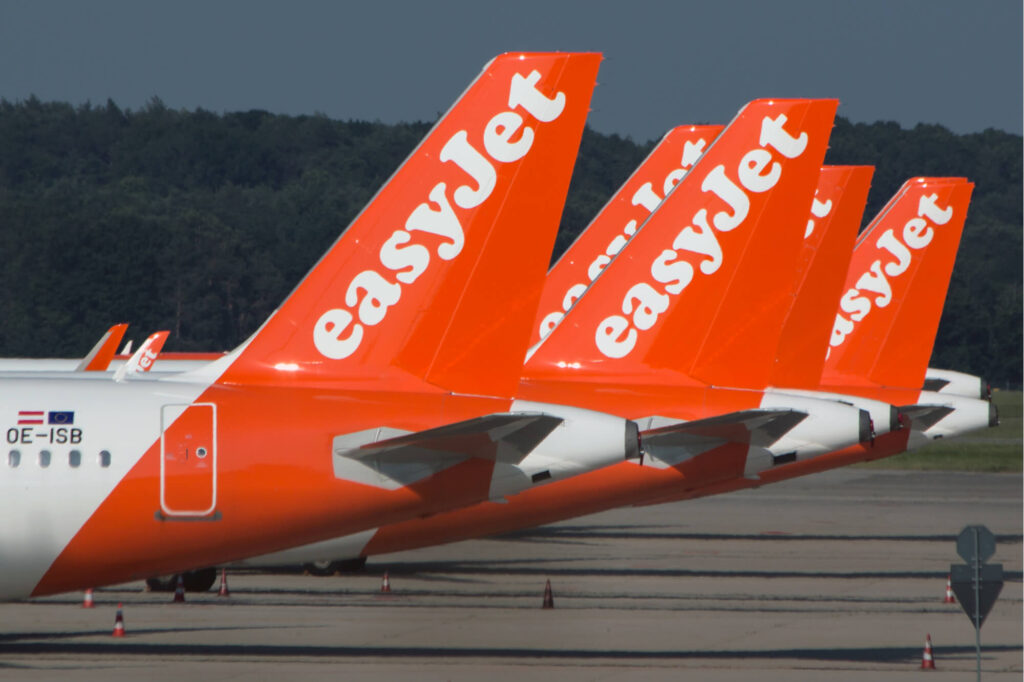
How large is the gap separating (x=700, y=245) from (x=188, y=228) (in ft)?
380

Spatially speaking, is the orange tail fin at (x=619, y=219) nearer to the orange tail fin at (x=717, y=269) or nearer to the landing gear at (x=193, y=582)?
the orange tail fin at (x=717, y=269)

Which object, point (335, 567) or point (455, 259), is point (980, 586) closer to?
point (455, 259)

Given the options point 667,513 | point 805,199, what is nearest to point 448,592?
point 805,199

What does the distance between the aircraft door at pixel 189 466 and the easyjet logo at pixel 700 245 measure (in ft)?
30.1

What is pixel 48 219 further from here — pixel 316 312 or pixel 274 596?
pixel 316 312

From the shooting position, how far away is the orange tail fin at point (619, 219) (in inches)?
1329

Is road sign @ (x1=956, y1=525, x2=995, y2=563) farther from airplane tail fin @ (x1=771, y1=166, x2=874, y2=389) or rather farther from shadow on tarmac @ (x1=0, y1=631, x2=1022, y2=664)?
airplane tail fin @ (x1=771, y1=166, x2=874, y2=389)

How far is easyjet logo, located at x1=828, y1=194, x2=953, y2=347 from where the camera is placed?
4106 centimetres

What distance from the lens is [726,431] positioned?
24.7 m

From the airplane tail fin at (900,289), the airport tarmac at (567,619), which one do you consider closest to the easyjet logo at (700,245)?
the airport tarmac at (567,619)

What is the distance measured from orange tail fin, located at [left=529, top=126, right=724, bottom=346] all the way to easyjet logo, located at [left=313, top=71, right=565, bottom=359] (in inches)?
498

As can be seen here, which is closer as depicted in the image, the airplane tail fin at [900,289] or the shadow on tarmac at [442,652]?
the shadow on tarmac at [442,652]

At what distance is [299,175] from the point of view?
7667 inches

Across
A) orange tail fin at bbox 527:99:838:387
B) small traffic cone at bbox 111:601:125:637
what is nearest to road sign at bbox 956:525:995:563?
orange tail fin at bbox 527:99:838:387
